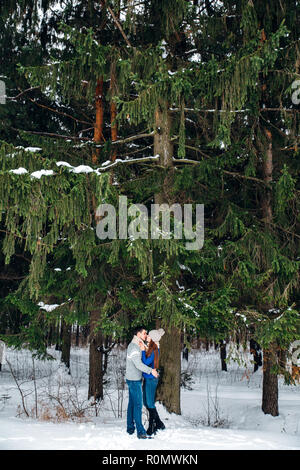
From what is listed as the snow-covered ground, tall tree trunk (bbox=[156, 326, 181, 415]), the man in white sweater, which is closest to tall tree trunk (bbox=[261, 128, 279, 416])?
the snow-covered ground

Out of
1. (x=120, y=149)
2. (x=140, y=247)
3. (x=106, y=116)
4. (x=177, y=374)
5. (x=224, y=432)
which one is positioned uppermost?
(x=106, y=116)

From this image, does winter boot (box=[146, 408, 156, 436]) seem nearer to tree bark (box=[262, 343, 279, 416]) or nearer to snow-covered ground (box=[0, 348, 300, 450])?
snow-covered ground (box=[0, 348, 300, 450])

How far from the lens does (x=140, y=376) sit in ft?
22.1

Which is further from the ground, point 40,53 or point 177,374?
point 40,53

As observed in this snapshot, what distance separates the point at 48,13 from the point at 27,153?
5216 millimetres

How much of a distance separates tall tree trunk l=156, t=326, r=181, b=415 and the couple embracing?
1615mm

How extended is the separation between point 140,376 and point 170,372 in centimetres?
229

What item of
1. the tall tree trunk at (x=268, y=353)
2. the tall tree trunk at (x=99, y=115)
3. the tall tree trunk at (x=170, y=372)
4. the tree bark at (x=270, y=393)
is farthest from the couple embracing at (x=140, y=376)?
the tall tree trunk at (x=99, y=115)

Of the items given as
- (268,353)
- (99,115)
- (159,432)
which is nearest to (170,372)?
(159,432)

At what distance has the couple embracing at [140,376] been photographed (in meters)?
6.66

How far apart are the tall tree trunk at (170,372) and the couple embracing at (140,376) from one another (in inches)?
63.6

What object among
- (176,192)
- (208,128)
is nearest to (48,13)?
(208,128)
